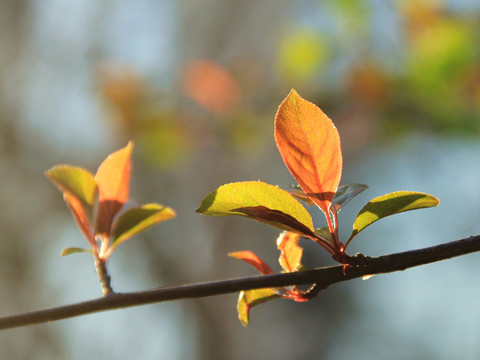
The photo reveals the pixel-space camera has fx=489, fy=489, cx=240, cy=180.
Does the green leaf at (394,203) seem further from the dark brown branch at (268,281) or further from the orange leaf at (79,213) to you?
the orange leaf at (79,213)

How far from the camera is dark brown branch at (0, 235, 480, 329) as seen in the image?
355 mm

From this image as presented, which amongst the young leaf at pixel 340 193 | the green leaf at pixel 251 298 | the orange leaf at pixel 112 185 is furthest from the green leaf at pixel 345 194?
the orange leaf at pixel 112 185

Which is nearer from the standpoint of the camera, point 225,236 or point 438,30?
point 438,30

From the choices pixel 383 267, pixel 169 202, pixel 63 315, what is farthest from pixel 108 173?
pixel 169 202

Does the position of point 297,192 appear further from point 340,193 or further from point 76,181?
point 76,181

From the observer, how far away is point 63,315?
360 millimetres

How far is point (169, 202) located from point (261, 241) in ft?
2.35

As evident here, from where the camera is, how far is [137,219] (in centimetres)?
50

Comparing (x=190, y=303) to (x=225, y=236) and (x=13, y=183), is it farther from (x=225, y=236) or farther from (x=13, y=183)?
(x=13, y=183)

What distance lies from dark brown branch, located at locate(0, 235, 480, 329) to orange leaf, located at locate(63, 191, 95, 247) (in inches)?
5.7

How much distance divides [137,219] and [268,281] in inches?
→ 7.8

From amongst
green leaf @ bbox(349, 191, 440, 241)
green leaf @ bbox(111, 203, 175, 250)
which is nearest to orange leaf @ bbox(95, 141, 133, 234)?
green leaf @ bbox(111, 203, 175, 250)

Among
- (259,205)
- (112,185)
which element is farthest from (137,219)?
(259,205)

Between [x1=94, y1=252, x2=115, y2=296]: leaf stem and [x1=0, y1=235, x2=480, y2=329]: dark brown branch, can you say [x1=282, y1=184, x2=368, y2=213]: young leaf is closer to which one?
[x1=0, y1=235, x2=480, y2=329]: dark brown branch
